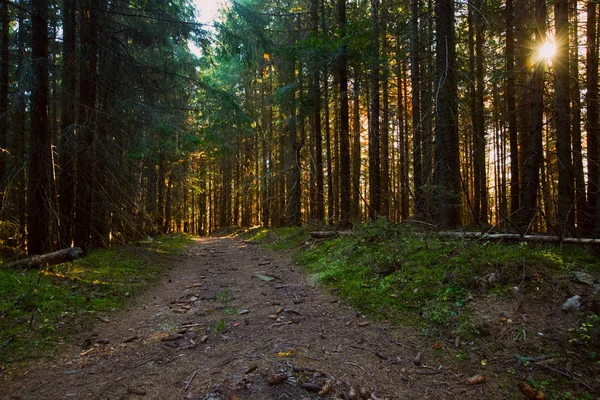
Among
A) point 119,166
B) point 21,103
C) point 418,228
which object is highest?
point 21,103

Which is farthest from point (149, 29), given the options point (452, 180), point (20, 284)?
point (452, 180)

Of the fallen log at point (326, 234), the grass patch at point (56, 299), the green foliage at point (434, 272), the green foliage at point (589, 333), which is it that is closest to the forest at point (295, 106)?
the green foliage at point (434, 272)

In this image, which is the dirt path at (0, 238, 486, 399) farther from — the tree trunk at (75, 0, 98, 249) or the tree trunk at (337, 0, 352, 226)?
the tree trunk at (337, 0, 352, 226)

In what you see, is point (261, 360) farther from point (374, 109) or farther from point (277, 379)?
point (374, 109)

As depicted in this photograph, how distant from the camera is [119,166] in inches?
338

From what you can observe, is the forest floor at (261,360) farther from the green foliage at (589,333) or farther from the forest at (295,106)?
the forest at (295,106)

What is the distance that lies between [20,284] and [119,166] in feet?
14.0

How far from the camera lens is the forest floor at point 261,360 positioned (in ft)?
9.00

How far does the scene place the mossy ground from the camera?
2.99 m

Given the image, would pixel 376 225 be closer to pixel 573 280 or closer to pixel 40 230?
pixel 573 280

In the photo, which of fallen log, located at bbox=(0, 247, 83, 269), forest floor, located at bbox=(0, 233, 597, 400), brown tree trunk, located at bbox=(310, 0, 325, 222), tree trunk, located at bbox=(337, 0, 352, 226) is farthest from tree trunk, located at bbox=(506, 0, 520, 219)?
fallen log, located at bbox=(0, 247, 83, 269)

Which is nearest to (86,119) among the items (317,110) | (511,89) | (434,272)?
(317,110)

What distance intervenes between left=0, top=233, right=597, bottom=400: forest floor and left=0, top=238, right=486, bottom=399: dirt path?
12 millimetres

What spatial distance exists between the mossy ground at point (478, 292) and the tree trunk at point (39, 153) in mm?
6756
